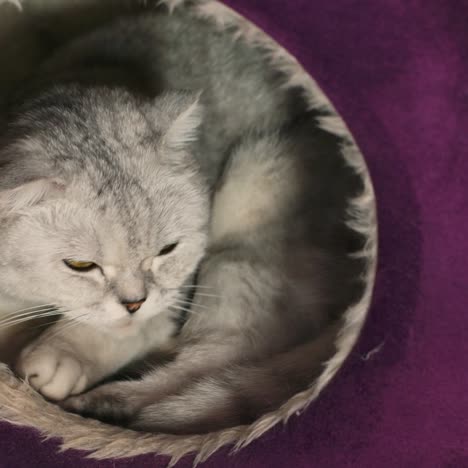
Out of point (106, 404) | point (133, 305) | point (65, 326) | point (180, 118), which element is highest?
point (180, 118)

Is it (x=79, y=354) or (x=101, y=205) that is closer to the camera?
→ (x=101, y=205)

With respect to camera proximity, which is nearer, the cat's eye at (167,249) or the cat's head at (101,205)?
the cat's head at (101,205)

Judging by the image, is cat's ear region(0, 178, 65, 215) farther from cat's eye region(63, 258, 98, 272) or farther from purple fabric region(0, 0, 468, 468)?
purple fabric region(0, 0, 468, 468)

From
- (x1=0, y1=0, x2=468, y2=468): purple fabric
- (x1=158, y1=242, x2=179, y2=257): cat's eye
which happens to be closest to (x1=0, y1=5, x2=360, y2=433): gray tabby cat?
(x1=158, y1=242, x2=179, y2=257): cat's eye

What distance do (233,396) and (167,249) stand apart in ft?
0.96

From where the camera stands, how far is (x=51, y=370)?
1.00 metres

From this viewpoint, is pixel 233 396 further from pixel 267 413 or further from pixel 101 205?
pixel 101 205

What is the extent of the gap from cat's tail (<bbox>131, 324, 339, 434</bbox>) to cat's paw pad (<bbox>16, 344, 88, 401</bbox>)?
14 centimetres

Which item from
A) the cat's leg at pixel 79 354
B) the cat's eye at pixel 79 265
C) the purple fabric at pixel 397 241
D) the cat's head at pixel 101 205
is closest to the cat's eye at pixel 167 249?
the cat's head at pixel 101 205

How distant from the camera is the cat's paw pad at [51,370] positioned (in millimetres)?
998

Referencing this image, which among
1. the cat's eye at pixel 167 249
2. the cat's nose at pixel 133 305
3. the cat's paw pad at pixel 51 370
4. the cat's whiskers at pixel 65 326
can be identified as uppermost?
the cat's eye at pixel 167 249

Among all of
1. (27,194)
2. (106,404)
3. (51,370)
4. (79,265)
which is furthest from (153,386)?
(27,194)

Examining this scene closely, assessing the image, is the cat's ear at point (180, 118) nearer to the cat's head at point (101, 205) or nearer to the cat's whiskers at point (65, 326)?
the cat's head at point (101, 205)

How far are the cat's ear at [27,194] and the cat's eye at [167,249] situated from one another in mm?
205
